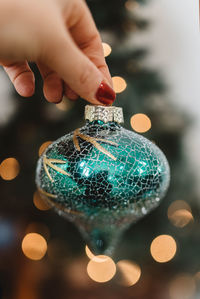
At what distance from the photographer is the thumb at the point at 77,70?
217mm

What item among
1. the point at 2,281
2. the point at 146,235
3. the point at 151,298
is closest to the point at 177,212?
the point at 146,235

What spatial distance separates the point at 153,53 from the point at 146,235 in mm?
491

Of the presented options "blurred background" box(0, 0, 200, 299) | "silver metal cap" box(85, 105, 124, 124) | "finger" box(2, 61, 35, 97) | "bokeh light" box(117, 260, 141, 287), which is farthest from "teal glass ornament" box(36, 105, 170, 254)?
"bokeh light" box(117, 260, 141, 287)

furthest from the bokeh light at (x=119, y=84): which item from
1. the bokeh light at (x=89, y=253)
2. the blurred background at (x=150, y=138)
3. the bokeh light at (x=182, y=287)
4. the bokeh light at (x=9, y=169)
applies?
the bokeh light at (x=182, y=287)

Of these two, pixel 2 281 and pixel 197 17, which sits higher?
pixel 197 17

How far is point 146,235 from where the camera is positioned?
675 millimetres

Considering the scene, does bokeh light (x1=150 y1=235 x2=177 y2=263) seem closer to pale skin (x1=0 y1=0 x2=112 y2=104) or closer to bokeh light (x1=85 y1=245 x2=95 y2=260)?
bokeh light (x1=85 y1=245 x2=95 y2=260)

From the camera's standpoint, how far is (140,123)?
682mm

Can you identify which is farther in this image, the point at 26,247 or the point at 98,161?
the point at 26,247

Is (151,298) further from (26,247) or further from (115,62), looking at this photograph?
(115,62)

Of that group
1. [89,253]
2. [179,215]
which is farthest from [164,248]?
[89,253]

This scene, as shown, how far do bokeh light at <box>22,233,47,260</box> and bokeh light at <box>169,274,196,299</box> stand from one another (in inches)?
14.6

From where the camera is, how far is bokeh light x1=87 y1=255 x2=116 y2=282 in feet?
2.36

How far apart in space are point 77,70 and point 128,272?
0.65 meters
